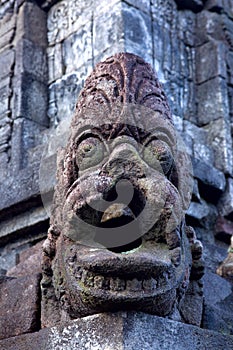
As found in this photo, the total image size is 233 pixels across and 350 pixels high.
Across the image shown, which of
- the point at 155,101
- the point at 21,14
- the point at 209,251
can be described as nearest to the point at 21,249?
the point at 209,251

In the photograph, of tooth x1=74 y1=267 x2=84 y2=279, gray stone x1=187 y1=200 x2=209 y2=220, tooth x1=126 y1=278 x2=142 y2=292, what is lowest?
tooth x1=126 y1=278 x2=142 y2=292

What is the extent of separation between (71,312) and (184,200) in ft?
2.57

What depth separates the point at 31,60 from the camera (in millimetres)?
5723

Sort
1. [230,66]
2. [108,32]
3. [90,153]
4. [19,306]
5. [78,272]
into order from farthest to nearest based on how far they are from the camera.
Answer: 1. [230,66]
2. [108,32]
3. [19,306]
4. [90,153]
5. [78,272]

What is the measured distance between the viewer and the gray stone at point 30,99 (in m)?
5.48

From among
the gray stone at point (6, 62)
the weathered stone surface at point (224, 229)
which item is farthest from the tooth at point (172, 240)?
the gray stone at point (6, 62)

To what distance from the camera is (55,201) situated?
304cm

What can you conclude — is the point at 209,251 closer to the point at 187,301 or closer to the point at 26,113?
the point at 187,301

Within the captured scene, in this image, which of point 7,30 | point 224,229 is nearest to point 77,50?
point 7,30

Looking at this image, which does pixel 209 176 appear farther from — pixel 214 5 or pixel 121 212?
pixel 121 212

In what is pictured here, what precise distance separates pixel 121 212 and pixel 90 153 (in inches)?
13.6

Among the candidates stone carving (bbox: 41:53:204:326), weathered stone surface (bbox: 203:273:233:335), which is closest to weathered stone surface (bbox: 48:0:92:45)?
stone carving (bbox: 41:53:204:326)

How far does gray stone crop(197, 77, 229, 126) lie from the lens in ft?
18.2

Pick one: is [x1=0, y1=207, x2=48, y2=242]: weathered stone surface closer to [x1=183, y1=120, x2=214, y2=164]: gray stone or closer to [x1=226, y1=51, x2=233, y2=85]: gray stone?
[x1=183, y1=120, x2=214, y2=164]: gray stone
